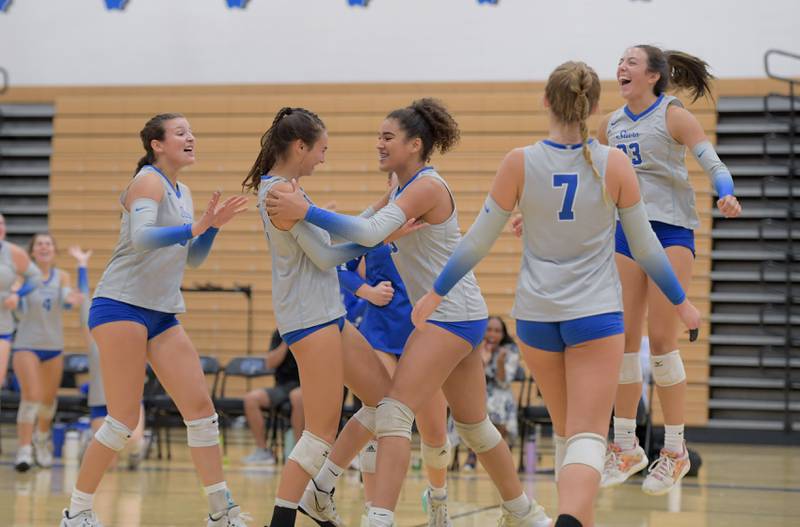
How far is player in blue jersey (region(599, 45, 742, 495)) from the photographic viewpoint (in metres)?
4.99

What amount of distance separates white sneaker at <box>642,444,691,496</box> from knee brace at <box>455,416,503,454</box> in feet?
2.56

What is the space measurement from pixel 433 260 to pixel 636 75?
1.30 m

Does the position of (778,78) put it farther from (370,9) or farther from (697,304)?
(370,9)

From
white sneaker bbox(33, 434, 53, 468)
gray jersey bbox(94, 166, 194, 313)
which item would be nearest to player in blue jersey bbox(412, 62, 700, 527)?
gray jersey bbox(94, 166, 194, 313)

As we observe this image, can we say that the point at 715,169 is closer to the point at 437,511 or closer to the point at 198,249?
the point at 437,511

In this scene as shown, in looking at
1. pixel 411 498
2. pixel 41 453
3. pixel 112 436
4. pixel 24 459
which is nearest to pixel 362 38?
pixel 41 453

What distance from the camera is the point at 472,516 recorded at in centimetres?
629

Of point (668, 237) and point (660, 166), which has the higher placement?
point (660, 166)

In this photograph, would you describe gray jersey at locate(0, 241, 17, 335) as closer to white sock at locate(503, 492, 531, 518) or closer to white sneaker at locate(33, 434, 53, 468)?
white sneaker at locate(33, 434, 53, 468)

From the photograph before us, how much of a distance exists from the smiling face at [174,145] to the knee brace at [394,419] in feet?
5.02

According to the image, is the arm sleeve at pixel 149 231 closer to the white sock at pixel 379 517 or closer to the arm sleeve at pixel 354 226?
the arm sleeve at pixel 354 226

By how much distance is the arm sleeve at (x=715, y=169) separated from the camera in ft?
15.6

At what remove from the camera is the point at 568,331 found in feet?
12.7

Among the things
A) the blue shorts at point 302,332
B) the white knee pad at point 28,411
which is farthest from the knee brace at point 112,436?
the white knee pad at point 28,411
